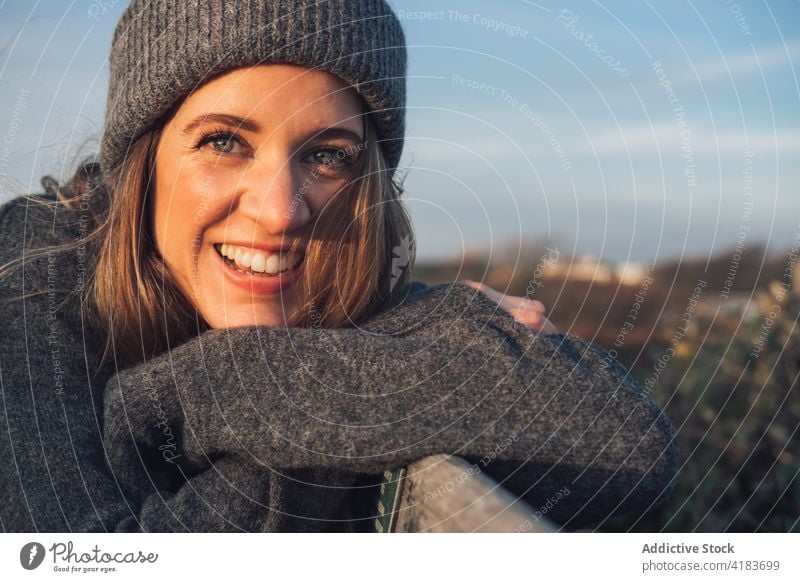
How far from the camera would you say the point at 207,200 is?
148 centimetres

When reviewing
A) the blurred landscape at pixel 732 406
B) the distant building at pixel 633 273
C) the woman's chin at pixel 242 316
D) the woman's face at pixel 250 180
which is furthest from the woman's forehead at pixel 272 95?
the distant building at pixel 633 273

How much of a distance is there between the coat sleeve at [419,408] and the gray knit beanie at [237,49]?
0.45m

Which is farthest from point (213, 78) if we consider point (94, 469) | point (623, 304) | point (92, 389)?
point (623, 304)

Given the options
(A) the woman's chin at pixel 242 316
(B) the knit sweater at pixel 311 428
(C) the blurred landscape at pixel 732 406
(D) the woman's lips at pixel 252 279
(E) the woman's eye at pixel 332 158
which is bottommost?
(C) the blurred landscape at pixel 732 406

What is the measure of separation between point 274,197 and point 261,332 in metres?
0.25

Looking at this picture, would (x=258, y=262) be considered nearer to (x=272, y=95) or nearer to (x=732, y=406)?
(x=272, y=95)

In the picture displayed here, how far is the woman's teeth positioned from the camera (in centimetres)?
153

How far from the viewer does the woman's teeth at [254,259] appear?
60.1 inches

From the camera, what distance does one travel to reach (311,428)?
123cm

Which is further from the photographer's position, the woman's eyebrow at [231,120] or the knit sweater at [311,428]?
the woman's eyebrow at [231,120]

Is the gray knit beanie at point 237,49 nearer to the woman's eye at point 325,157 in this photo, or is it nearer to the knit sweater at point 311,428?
the woman's eye at point 325,157

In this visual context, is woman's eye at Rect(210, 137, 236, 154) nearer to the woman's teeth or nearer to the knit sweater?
the woman's teeth
